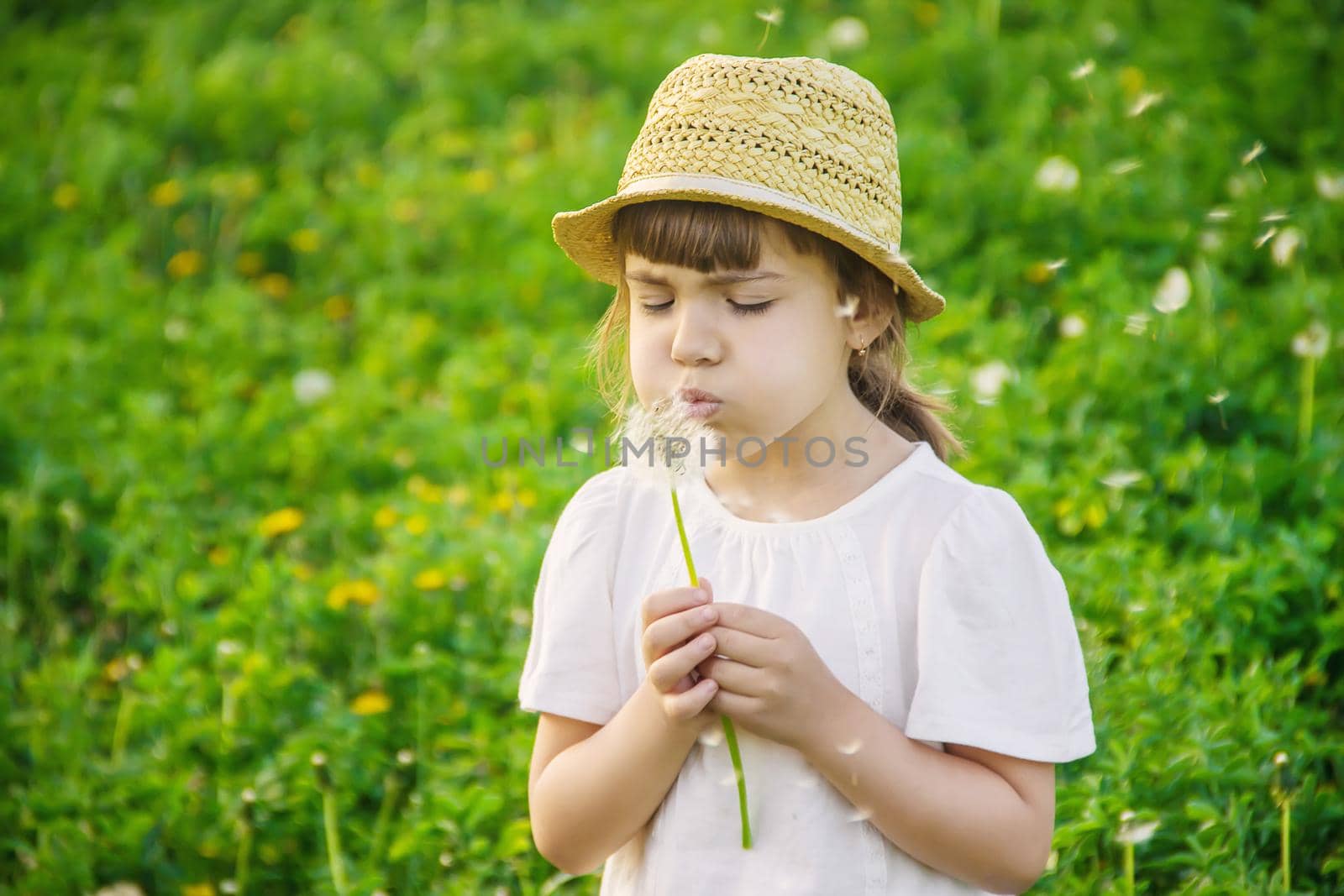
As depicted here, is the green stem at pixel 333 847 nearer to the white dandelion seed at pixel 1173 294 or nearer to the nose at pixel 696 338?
the nose at pixel 696 338

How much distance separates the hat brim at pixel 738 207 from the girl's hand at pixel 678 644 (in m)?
0.46

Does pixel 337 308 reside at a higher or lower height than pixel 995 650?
higher

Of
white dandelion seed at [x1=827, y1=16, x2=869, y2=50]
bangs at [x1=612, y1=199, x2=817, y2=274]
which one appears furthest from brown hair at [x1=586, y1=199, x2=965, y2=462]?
white dandelion seed at [x1=827, y1=16, x2=869, y2=50]

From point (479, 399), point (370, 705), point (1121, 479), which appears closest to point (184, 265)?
point (479, 399)

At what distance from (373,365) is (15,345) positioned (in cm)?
116

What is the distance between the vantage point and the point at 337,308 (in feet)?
15.2

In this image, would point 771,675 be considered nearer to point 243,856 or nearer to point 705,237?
point 705,237

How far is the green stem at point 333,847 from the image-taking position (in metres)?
2.31

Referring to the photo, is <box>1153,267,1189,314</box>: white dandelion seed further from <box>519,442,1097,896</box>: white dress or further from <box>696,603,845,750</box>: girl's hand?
<box>696,603,845,750</box>: girl's hand

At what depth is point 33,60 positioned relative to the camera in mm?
6250

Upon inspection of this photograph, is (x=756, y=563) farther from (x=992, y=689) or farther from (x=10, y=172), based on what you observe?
(x=10, y=172)

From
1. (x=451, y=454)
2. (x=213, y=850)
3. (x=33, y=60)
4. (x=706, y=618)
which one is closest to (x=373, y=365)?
(x=451, y=454)

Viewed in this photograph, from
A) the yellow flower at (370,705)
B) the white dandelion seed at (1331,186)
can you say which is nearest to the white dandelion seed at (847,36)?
the white dandelion seed at (1331,186)

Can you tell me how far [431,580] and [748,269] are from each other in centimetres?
159
